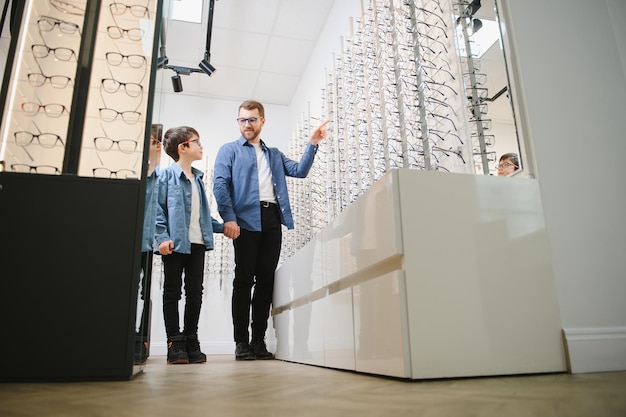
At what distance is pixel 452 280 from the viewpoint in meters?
1.46

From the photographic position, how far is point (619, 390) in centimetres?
104

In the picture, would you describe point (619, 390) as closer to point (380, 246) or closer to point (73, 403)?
point (380, 246)

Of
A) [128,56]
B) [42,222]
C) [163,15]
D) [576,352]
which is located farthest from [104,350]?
[576,352]

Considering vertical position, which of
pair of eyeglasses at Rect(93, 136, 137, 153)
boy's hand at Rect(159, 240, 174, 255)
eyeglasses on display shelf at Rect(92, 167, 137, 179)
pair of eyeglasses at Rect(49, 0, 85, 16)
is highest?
pair of eyeglasses at Rect(49, 0, 85, 16)

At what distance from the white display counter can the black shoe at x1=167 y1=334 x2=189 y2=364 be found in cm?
113

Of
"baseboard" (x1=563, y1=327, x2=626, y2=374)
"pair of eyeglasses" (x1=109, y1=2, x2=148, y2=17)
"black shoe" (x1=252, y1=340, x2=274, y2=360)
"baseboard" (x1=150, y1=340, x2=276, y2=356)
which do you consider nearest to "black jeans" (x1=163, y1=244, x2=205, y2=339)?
"black shoe" (x1=252, y1=340, x2=274, y2=360)

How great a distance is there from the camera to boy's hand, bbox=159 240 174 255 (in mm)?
2468

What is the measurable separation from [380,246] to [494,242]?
36cm

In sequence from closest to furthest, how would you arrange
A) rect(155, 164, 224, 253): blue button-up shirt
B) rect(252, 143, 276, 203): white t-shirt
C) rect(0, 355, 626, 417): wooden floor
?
rect(0, 355, 626, 417): wooden floor, rect(155, 164, 224, 253): blue button-up shirt, rect(252, 143, 276, 203): white t-shirt

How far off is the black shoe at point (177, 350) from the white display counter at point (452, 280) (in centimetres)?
113

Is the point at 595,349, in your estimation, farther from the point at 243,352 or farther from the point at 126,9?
the point at 126,9

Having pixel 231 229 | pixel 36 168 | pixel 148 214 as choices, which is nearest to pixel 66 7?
pixel 36 168

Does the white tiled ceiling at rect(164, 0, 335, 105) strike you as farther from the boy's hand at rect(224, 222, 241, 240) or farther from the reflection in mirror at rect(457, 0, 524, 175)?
the reflection in mirror at rect(457, 0, 524, 175)

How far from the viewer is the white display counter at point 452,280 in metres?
1.40
